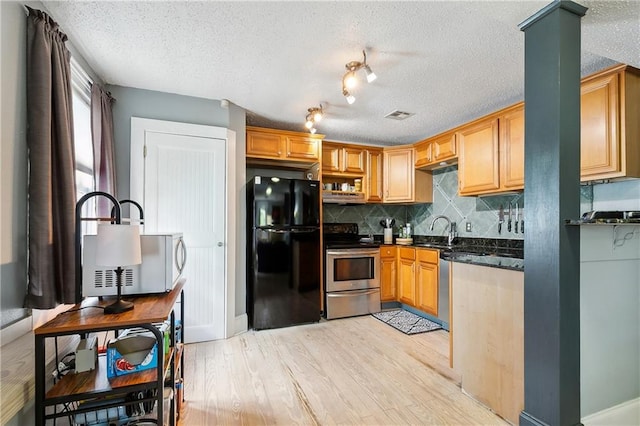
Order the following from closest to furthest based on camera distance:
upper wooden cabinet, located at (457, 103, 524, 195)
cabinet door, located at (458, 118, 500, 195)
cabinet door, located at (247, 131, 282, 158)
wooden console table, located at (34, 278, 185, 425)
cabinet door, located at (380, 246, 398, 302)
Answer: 1. wooden console table, located at (34, 278, 185, 425)
2. upper wooden cabinet, located at (457, 103, 524, 195)
3. cabinet door, located at (458, 118, 500, 195)
4. cabinet door, located at (247, 131, 282, 158)
5. cabinet door, located at (380, 246, 398, 302)

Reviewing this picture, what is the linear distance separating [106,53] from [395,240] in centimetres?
392

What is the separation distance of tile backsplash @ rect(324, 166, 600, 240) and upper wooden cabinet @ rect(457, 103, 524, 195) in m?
0.38

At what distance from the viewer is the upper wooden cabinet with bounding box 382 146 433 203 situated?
13.5 feet

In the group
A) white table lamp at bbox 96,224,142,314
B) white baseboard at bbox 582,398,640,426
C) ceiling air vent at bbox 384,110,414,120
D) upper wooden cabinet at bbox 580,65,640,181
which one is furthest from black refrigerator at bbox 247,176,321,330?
upper wooden cabinet at bbox 580,65,640,181

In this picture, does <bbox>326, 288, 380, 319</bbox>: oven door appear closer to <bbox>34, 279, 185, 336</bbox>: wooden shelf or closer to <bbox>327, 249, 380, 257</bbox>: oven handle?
<bbox>327, 249, 380, 257</bbox>: oven handle

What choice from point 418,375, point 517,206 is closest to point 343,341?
point 418,375

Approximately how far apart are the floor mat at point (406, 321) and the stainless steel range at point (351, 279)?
19 cm

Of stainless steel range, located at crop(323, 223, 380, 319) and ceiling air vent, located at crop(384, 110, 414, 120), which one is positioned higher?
ceiling air vent, located at crop(384, 110, 414, 120)

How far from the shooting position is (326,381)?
7.11 ft

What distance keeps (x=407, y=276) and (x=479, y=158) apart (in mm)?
1723

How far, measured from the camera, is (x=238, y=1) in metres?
1.55

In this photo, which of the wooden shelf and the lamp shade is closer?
the wooden shelf

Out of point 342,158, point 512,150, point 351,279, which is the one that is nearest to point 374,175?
point 342,158

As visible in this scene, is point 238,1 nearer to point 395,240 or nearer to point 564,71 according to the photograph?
point 564,71
